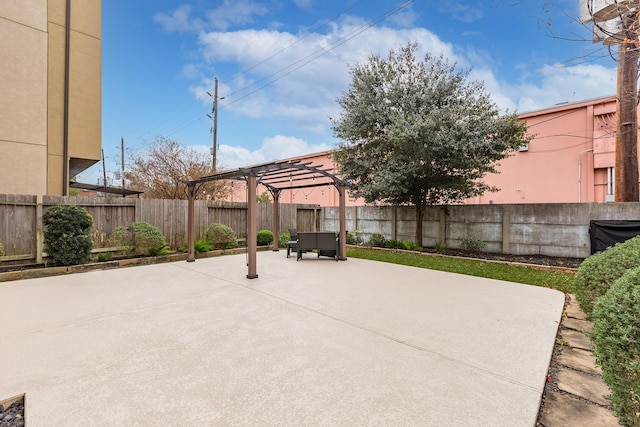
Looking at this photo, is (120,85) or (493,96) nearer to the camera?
(493,96)

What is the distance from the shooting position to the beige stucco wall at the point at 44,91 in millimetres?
6938

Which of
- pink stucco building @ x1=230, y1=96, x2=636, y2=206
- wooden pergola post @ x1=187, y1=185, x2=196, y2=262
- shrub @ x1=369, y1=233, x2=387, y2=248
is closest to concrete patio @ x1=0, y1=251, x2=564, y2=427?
wooden pergola post @ x1=187, y1=185, x2=196, y2=262

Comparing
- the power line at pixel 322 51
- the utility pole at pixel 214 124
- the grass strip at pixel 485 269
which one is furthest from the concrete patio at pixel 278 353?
the utility pole at pixel 214 124

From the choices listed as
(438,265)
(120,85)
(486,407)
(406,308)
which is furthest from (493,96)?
(120,85)

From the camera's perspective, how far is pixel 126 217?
7.73 m

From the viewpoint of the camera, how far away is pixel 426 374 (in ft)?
7.30

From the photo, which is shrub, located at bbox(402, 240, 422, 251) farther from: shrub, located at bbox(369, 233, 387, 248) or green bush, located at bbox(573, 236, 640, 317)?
green bush, located at bbox(573, 236, 640, 317)

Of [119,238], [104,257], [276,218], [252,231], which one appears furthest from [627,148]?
[104,257]

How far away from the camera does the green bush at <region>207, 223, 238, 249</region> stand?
28.4 ft

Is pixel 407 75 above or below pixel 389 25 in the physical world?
below

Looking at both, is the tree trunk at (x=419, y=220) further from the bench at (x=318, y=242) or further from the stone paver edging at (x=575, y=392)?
the stone paver edging at (x=575, y=392)

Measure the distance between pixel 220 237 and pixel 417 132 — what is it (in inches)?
247

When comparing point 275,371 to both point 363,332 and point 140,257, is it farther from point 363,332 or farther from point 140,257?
point 140,257

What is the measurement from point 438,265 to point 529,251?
2798 mm
